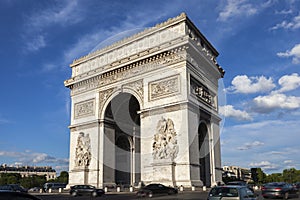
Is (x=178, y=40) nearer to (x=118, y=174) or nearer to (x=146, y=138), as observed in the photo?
(x=146, y=138)

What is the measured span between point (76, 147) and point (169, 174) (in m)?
Result: 12.8

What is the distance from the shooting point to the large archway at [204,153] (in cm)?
3003

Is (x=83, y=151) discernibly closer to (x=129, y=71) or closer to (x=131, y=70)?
(x=129, y=71)

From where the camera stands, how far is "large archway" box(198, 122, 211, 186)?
1182 inches

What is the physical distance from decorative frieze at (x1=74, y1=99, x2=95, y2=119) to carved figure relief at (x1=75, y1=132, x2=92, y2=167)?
2304mm

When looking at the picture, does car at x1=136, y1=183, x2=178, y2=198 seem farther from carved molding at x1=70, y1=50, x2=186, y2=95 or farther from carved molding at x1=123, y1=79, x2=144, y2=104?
carved molding at x1=70, y1=50, x2=186, y2=95

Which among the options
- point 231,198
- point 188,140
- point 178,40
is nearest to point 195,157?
point 188,140

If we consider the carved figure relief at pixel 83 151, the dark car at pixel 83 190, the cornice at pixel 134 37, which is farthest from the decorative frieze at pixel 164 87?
the dark car at pixel 83 190

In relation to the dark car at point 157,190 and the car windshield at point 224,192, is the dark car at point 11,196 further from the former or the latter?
the dark car at point 157,190

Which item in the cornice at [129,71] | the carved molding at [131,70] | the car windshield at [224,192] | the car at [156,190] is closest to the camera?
the car windshield at [224,192]

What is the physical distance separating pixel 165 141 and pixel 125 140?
1089 cm

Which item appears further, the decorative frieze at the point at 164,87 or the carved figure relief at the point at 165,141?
the decorative frieze at the point at 164,87

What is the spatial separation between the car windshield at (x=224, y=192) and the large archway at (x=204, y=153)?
18.9 m

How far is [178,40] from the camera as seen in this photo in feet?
91.7
